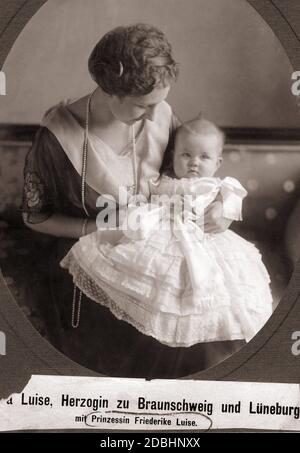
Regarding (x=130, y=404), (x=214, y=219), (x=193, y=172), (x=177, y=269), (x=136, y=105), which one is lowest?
(x=130, y=404)

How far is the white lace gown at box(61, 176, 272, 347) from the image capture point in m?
1.57

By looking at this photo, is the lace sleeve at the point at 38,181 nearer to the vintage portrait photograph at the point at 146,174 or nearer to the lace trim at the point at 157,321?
the vintage portrait photograph at the point at 146,174

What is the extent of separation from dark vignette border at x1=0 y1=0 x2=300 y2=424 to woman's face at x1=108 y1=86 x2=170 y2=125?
11.1 inches

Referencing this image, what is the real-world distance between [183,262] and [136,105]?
375mm

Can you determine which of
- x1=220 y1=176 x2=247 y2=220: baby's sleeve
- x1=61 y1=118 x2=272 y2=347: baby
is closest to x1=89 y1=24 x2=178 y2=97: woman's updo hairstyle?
x1=61 y1=118 x2=272 y2=347: baby

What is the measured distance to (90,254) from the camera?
160cm

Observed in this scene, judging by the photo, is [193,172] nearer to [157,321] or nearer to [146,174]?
[146,174]

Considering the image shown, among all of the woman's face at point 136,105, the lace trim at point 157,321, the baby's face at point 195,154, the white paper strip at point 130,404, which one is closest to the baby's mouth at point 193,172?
the baby's face at point 195,154

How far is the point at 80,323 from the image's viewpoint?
5.32 ft

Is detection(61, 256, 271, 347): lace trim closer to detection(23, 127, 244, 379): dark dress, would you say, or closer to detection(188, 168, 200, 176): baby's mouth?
detection(23, 127, 244, 379): dark dress

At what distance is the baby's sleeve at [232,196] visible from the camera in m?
1.60

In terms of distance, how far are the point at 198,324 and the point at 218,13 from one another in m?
0.71

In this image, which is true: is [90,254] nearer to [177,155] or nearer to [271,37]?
[177,155]

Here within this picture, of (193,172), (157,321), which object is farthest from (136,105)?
(157,321)
